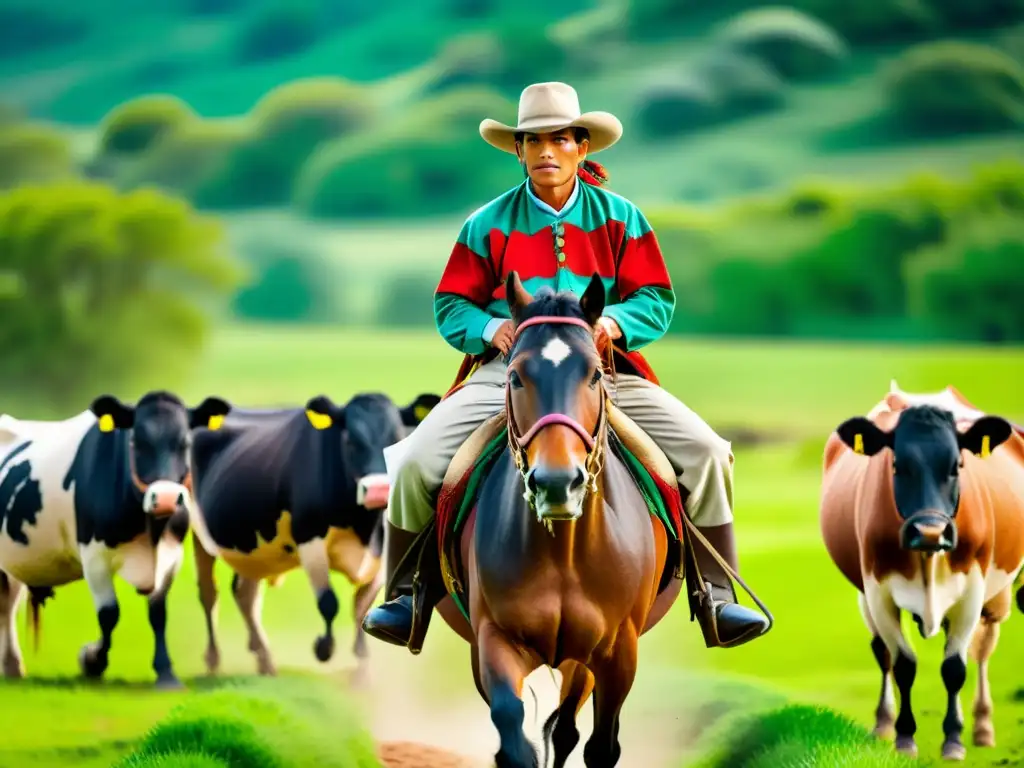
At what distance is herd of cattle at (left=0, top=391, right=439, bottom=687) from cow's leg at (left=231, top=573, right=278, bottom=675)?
2 centimetres

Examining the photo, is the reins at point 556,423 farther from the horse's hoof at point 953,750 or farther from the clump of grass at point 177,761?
the horse's hoof at point 953,750

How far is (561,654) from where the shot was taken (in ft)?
20.0

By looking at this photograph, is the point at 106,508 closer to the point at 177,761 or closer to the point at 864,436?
the point at 177,761

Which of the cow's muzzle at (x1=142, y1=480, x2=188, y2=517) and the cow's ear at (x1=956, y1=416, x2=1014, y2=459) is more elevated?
the cow's ear at (x1=956, y1=416, x2=1014, y2=459)

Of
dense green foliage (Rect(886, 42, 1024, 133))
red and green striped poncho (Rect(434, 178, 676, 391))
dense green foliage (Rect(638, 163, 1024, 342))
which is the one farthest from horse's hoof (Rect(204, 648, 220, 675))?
dense green foliage (Rect(886, 42, 1024, 133))

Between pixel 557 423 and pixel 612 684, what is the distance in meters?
1.53

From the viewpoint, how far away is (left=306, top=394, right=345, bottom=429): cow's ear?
1201 centimetres

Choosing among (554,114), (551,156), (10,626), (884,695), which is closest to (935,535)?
(884,695)

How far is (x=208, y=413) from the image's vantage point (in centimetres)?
1212

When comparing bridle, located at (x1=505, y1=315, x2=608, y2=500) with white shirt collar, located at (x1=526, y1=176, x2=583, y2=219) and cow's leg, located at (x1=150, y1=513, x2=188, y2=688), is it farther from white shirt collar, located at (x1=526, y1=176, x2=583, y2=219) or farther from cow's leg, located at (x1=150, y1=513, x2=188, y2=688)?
cow's leg, located at (x1=150, y1=513, x2=188, y2=688)

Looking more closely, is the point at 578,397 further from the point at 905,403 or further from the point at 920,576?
the point at 905,403

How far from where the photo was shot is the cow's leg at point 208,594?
42.7 feet

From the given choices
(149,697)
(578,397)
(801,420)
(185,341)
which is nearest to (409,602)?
(578,397)

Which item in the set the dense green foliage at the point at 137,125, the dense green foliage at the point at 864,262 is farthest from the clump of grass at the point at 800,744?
the dense green foliage at the point at 137,125
